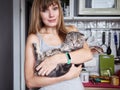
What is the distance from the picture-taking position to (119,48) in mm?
1926

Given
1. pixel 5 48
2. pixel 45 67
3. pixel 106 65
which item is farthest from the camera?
pixel 5 48

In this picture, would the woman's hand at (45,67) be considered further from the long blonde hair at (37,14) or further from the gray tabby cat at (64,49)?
the long blonde hair at (37,14)

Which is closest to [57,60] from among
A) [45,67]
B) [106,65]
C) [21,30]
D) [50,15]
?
[45,67]

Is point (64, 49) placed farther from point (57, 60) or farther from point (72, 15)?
point (72, 15)

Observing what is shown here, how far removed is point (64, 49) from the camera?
91 cm

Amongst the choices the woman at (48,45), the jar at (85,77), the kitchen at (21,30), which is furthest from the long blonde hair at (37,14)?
the jar at (85,77)

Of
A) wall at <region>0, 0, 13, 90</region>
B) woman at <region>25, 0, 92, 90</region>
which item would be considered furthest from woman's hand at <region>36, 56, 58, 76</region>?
wall at <region>0, 0, 13, 90</region>

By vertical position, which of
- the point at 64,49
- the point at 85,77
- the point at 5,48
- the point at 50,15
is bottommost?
the point at 85,77

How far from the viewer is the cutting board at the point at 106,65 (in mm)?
1881

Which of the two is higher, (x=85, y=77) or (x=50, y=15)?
(x=50, y=15)

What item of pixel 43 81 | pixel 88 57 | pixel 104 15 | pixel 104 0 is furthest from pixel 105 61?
pixel 43 81

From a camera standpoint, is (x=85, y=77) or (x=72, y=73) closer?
(x=72, y=73)

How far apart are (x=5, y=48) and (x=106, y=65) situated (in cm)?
124

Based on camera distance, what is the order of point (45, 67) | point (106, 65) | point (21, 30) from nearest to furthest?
point (45, 67)
point (21, 30)
point (106, 65)
